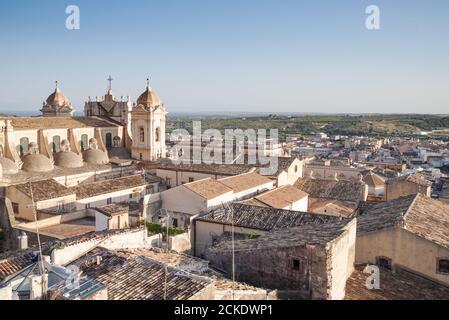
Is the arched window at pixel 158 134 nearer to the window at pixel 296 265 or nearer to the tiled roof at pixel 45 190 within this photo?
the tiled roof at pixel 45 190

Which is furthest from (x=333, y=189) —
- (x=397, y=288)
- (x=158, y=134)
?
(x=397, y=288)

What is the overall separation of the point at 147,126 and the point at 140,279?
32.1 m

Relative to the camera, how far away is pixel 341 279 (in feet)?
34.7

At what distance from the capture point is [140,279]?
9.62 meters

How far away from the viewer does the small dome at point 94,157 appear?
37.1m

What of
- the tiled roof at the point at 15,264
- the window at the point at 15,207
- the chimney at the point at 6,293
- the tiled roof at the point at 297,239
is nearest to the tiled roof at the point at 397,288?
the tiled roof at the point at 297,239

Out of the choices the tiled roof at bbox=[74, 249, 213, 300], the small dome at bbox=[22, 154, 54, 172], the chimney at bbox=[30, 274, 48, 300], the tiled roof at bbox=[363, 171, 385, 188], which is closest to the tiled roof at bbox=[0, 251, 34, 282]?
the tiled roof at bbox=[74, 249, 213, 300]

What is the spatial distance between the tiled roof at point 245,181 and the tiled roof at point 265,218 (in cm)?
835

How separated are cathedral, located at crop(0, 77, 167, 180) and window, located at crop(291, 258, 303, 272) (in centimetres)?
2449

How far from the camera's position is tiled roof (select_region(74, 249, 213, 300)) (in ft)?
28.7
